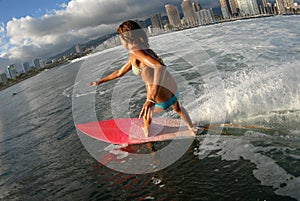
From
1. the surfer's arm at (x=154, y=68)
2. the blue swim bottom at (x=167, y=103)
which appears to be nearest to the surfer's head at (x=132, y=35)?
the surfer's arm at (x=154, y=68)

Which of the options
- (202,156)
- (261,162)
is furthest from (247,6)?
(261,162)

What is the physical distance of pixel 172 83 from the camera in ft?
20.1

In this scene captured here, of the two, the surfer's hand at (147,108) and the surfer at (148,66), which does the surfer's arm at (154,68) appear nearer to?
the surfer at (148,66)

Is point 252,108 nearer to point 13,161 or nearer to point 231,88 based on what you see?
point 231,88

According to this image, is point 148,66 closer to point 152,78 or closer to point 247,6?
point 152,78

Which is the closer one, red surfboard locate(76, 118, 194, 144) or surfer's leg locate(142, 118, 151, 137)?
surfer's leg locate(142, 118, 151, 137)

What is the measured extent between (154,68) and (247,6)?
13583cm

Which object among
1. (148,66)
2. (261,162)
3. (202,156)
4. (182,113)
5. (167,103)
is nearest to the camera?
(261,162)

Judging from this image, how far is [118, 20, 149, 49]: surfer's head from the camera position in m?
5.52

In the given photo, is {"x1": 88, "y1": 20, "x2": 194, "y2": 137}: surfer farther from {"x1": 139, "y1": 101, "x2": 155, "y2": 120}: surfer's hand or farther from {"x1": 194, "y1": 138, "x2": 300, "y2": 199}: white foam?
{"x1": 194, "y1": 138, "x2": 300, "y2": 199}: white foam

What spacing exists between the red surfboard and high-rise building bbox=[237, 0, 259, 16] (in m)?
115

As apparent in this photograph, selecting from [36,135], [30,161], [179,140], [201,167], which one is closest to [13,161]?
[30,161]

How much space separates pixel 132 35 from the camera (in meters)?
5.57

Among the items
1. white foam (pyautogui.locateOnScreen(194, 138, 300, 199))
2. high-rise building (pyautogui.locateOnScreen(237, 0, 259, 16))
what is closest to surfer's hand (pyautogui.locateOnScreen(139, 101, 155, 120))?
white foam (pyautogui.locateOnScreen(194, 138, 300, 199))
